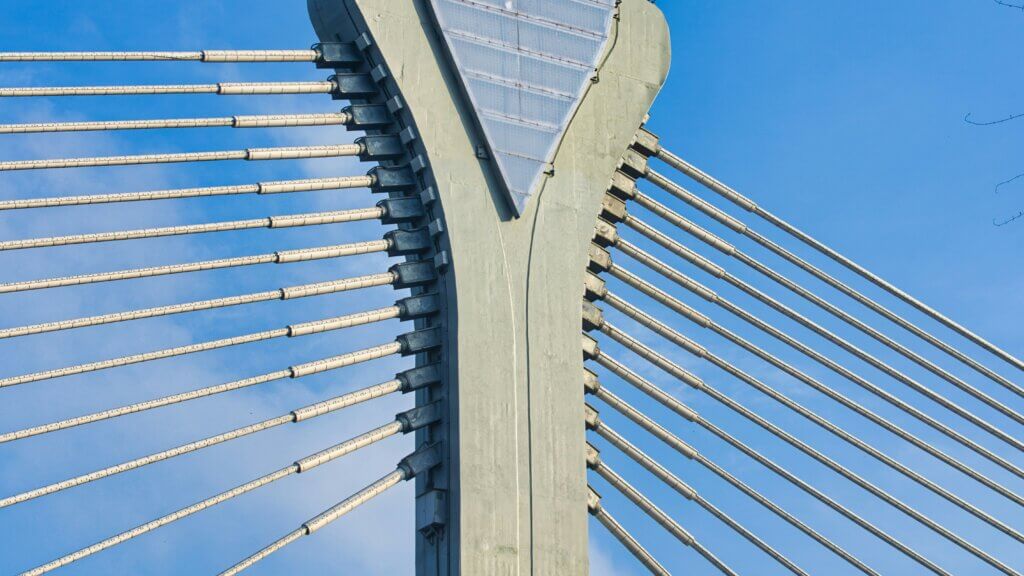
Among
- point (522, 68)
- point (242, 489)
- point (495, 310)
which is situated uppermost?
point (522, 68)

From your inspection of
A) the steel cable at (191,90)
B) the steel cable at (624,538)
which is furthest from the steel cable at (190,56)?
the steel cable at (624,538)

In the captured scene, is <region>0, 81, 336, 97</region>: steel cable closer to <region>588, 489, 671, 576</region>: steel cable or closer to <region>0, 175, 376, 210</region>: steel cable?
<region>0, 175, 376, 210</region>: steel cable

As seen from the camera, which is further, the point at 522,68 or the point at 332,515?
the point at 522,68

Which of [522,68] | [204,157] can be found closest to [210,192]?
[204,157]

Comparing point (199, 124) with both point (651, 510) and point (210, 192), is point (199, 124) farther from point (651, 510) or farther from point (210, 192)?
point (651, 510)

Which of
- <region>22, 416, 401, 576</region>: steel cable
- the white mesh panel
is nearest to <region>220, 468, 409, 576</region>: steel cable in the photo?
<region>22, 416, 401, 576</region>: steel cable

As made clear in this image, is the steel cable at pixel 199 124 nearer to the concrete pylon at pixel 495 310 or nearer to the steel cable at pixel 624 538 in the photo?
the concrete pylon at pixel 495 310

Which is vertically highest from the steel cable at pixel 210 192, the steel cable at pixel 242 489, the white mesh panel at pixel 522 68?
the white mesh panel at pixel 522 68

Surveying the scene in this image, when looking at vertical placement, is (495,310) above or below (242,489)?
above

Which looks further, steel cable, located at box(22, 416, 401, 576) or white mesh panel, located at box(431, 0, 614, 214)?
white mesh panel, located at box(431, 0, 614, 214)
